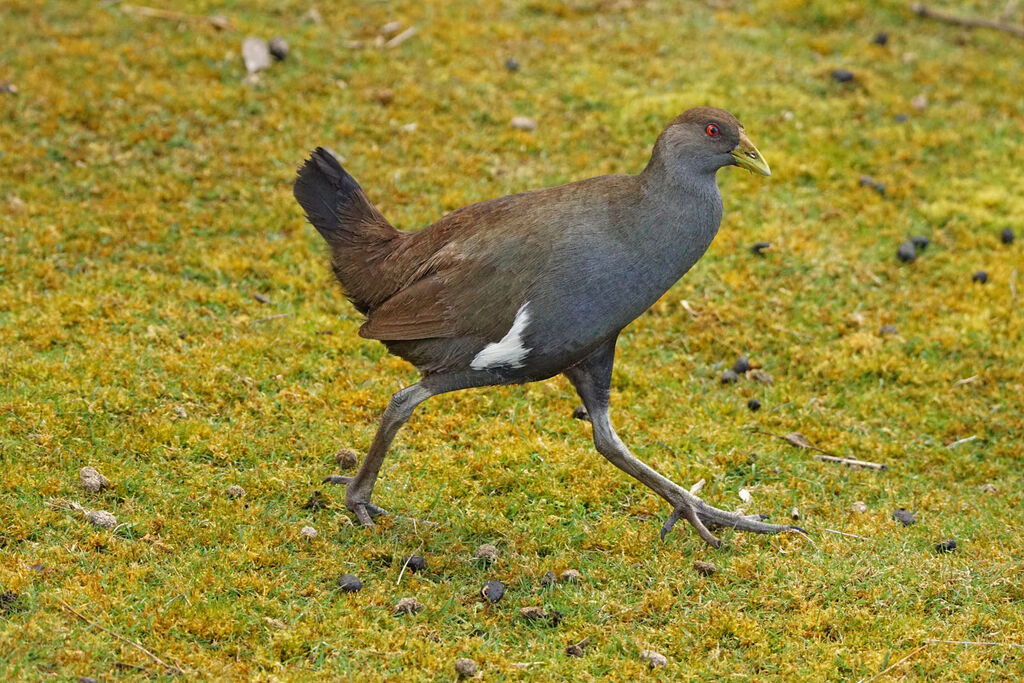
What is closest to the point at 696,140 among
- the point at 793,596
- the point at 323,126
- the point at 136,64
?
the point at 793,596

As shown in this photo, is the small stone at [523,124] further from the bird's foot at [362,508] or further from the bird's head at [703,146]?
the bird's foot at [362,508]

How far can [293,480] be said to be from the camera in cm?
692

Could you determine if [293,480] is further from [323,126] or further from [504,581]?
[323,126]

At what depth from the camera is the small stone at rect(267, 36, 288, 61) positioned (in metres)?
11.5

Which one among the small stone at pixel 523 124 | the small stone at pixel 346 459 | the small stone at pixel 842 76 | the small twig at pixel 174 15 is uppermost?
the small twig at pixel 174 15

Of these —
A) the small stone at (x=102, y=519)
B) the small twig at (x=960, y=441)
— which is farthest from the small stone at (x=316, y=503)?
the small twig at (x=960, y=441)

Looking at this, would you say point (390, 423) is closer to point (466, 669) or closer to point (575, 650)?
point (466, 669)

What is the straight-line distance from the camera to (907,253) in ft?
31.6

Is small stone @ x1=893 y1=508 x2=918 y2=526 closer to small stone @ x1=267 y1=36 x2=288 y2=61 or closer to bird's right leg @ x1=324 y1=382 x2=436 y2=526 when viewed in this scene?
bird's right leg @ x1=324 y1=382 x2=436 y2=526

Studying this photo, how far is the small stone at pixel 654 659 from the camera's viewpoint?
5668 mm

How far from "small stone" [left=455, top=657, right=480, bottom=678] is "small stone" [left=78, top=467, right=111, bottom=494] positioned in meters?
2.39

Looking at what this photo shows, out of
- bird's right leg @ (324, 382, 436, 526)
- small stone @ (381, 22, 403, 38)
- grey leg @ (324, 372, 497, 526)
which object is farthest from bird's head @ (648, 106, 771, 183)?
small stone @ (381, 22, 403, 38)

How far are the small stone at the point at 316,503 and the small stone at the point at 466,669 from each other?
1549 millimetres

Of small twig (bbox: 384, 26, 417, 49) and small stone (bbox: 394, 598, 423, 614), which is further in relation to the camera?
small twig (bbox: 384, 26, 417, 49)
